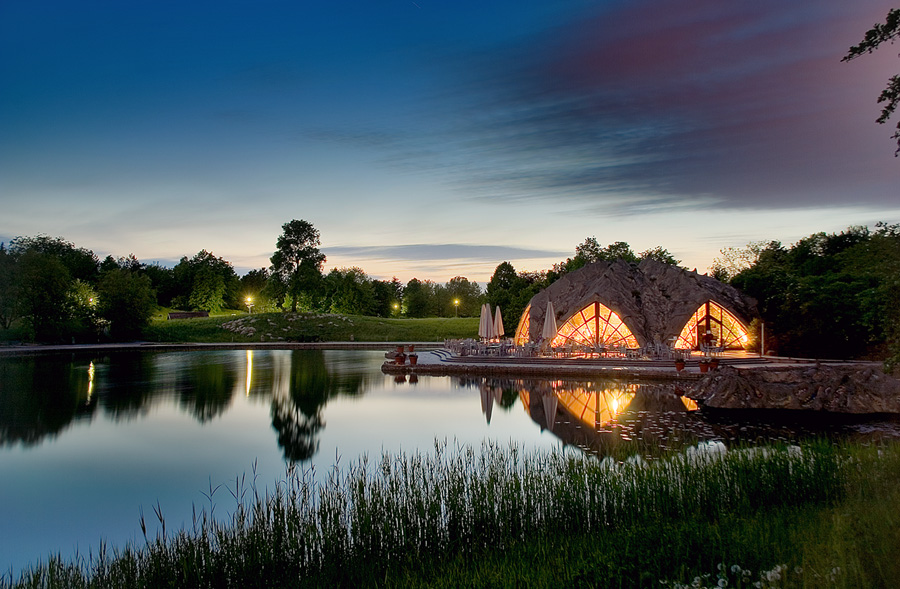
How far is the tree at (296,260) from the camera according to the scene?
54.6m

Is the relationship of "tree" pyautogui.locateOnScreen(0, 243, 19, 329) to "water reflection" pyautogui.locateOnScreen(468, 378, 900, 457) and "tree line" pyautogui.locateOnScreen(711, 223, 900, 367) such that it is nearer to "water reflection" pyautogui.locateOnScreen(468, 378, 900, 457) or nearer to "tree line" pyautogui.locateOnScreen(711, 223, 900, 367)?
"water reflection" pyautogui.locateOnScreen(468, 378, 900, 457)

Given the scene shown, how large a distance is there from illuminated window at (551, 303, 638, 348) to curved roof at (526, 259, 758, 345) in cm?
46

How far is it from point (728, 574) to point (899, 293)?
678cm

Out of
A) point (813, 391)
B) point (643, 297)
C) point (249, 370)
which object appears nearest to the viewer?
point (813, 391)

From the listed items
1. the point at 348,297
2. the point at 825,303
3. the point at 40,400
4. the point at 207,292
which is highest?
the point at 207,292

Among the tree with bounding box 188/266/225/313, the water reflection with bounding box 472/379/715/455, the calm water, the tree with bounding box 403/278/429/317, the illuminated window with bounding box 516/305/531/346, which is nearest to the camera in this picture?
the calm water

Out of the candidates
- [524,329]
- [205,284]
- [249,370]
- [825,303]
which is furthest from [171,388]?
[205,284]

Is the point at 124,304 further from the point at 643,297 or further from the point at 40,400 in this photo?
the point at 643,297

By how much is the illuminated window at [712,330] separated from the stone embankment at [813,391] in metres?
12.5

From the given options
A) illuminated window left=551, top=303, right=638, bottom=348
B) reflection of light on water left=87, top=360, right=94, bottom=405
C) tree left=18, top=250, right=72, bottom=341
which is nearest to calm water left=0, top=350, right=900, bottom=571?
reflection of light on water left=87, top=360, right=94, bottom=405

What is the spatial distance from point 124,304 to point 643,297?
3640 centimetres

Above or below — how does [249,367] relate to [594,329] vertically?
below

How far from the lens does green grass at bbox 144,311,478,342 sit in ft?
149

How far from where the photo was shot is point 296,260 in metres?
56.6
